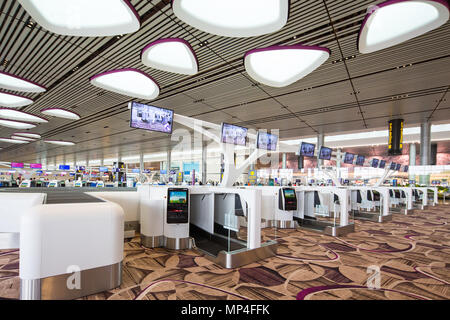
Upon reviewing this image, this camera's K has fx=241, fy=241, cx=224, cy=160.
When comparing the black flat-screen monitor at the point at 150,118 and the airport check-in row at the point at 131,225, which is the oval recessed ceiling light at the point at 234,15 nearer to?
the black flat-screen monitor at the point at 150,118

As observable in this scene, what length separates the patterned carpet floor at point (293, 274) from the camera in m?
2.67

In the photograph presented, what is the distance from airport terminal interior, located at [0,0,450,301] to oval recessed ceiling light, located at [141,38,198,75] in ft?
0.13

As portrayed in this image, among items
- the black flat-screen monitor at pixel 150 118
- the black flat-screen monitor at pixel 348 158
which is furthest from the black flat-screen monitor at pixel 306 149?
the black flat-screen monitor at pixel 150 118

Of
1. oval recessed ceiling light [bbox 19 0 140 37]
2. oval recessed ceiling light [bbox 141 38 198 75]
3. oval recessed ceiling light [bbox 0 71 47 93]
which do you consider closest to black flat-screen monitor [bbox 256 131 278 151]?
oval recessed ceiling light [bbox 141 38 198 75]

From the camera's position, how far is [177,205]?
173 inches

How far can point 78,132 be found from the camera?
15.9 meters

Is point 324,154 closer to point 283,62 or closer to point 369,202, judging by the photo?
point 369,202

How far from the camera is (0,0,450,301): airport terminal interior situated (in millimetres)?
2611

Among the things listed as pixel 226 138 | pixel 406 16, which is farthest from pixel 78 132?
pixel 406 16

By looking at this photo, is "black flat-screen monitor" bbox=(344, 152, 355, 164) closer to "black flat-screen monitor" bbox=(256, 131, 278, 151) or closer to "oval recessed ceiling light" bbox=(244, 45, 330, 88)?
"black flat-screen monitor" bbox=(256, 131, 278, 151)

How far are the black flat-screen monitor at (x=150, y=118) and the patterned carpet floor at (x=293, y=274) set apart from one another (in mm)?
2401

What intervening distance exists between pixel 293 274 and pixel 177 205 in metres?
2.23
